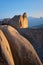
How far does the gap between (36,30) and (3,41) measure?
165 inches

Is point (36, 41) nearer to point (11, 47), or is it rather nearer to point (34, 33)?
point (34, 33)

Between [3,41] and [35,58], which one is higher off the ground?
[3,41]

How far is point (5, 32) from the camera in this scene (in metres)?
8.23

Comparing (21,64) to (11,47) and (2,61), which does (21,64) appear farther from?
(2,61)

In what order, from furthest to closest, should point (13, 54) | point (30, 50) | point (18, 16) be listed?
point (18, 16), point (30, 50), point (13, 54)

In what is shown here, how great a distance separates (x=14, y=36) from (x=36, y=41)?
2.22 meters

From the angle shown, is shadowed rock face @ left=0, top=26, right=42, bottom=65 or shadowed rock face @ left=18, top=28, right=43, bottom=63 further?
shadowed rock face @ left=18, top=28, right=43, bottom=63

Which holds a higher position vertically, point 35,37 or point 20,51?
point 20,51

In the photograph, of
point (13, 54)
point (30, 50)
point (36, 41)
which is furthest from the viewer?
point (36, 41)

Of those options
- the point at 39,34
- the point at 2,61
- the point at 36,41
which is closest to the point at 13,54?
the point at 2,61

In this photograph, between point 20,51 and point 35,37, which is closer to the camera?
point 20,51

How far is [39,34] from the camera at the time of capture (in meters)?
11.0

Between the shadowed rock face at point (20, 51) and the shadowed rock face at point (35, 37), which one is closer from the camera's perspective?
the shadowed rock face at point (20, 51)

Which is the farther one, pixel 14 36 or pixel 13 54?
pixel 14 36
